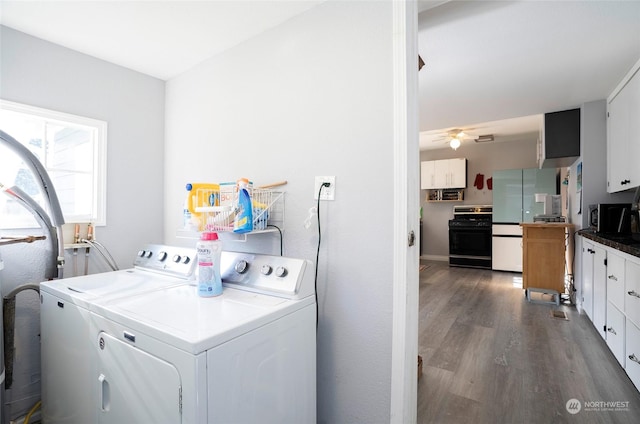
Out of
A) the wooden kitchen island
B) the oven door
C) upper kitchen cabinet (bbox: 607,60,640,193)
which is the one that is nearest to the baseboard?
the oven door

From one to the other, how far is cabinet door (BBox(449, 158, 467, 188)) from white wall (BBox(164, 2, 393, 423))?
544 centimetres

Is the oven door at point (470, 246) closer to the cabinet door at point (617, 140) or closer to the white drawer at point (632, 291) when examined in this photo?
the cabinet door at point (617, 140)

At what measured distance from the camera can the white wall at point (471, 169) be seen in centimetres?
580

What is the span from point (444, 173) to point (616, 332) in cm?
451

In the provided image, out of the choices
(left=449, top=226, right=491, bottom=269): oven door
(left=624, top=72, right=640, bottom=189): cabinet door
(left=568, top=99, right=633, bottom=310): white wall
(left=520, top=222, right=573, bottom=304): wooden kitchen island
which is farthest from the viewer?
(left=449, top=226, right=491, bottom=269): oven door

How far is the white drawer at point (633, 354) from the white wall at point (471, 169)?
4.50 m

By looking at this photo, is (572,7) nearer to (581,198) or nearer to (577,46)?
(577,46)

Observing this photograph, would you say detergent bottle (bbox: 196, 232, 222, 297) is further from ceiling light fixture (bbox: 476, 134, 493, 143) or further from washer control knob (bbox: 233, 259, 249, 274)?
ceiling light fixture (bbox: 476, 134, 493, 143)

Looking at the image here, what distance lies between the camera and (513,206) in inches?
210

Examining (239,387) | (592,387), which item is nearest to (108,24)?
(239,387)

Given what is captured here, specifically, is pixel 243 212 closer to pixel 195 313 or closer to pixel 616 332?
pixel 195 313

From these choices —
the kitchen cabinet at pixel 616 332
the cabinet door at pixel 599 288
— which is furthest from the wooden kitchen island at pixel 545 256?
the kitchen cabinet at pixel 616 332

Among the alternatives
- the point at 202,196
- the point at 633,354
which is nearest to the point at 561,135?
the point at 633,354

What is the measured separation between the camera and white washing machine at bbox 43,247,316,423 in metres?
0.88
